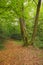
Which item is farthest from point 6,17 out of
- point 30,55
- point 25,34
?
point 25,34

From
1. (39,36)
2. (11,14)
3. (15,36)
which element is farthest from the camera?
(15,36)

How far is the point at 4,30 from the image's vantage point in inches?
873

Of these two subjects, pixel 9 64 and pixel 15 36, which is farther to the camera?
pixel 15 36

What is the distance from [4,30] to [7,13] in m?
12.0

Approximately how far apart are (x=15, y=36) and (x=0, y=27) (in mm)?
3181

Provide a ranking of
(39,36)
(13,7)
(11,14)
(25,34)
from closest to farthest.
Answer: (13,7) < (11,14) < (25,34) < (39,36)

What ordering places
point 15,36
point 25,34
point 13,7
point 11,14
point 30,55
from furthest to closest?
point 15,36, point 25,34, point 30,55, point 11,14, point 13,7

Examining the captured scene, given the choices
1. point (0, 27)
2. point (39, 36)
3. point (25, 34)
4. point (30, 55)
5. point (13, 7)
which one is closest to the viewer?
point (13, 7)

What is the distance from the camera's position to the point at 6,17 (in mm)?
10258

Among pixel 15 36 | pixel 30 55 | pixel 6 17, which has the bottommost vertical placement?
pixel 15 36

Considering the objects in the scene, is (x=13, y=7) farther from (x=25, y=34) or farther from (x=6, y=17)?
(x=25, y=34)

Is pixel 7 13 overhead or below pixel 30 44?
overhead

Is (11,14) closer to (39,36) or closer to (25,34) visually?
(25,34)

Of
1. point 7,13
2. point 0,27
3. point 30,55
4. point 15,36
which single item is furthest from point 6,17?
point 15,36
